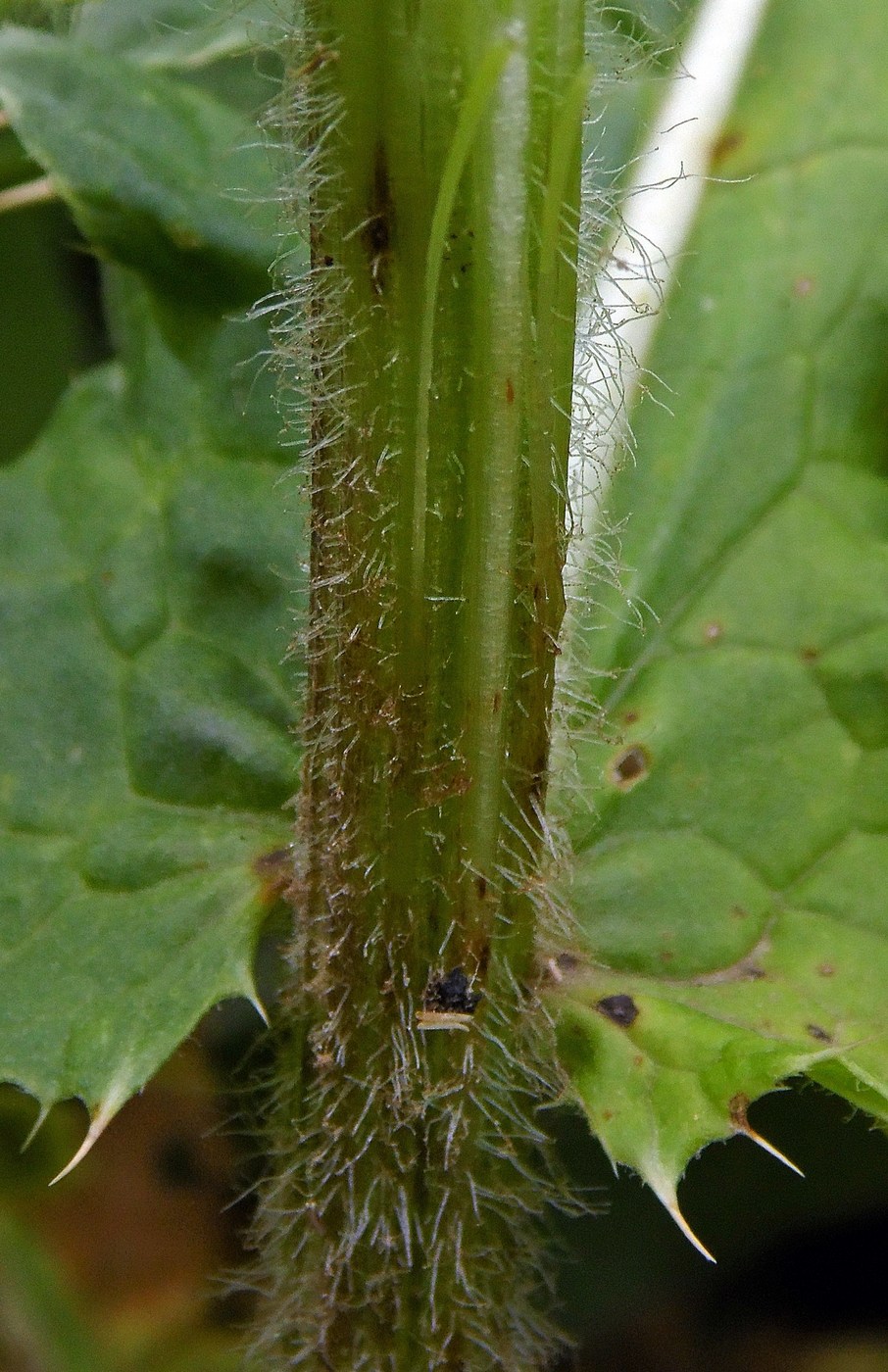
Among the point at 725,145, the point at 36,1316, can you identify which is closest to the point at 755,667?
the point at 725,145

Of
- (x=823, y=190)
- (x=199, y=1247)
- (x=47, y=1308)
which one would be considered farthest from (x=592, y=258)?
(x=199, y=1247)

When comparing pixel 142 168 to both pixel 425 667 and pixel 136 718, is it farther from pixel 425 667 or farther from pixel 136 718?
pixel 425 667

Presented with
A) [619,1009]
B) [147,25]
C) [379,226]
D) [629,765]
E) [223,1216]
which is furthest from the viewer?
[223,1216]

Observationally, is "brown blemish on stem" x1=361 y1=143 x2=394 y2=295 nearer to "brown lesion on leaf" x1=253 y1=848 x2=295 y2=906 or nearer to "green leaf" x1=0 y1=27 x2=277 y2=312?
"brown lesion on leaf" x1=253 y1=848 x2=295 y2=906

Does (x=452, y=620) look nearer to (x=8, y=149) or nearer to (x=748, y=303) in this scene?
(x=748, y=303)

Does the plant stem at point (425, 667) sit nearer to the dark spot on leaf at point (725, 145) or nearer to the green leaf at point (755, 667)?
the green leaf at point (755, 667)

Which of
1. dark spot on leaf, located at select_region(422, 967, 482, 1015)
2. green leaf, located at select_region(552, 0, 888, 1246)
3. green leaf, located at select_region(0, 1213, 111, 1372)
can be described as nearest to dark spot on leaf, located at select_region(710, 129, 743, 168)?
green leaf, located at select_region(552, 0, 888, 1246)
